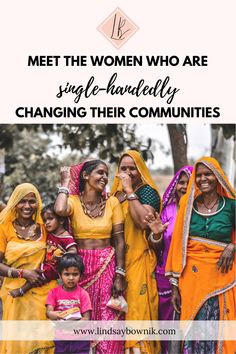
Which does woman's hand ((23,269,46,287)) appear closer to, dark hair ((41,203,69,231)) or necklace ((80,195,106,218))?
dark hair ((41,203,69,231))

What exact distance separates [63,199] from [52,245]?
41cm

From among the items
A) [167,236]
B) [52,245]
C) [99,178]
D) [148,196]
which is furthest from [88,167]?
[167,236]

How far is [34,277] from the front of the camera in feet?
16.4

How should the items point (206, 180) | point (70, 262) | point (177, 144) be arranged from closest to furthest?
point (70, 262), point (206, 180), point (177, 144)

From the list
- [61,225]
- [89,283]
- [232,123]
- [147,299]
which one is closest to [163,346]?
[147,299]

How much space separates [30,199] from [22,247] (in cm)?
39

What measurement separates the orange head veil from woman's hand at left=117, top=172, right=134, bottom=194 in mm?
436

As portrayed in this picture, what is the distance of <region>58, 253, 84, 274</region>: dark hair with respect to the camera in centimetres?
477

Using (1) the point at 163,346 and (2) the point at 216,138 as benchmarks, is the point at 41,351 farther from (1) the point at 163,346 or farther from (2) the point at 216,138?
(2) the point at 216,138

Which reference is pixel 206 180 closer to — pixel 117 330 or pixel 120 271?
pixel 120 271

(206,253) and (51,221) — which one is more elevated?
(51,221)

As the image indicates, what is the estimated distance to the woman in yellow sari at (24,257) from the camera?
504 centimetres

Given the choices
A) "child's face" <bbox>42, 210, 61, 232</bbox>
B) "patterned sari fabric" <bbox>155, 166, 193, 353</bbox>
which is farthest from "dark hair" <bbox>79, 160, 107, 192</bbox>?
"patterned sari fabric" <bbox>155, 166, 193, 353</bbox>

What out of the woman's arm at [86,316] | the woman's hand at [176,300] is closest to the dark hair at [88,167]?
the woman's arm at [86,316]
